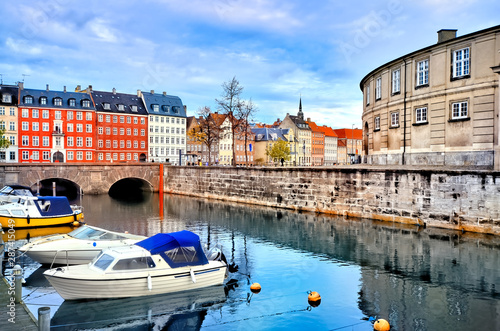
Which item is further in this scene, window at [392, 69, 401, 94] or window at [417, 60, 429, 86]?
window at [392, 69, 401, 94]

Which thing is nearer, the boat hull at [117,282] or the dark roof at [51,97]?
the boat hull at [117,282]

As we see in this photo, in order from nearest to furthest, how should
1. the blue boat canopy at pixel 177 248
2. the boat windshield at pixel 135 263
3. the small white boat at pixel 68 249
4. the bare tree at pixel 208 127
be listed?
the boat windshield at pixel 135 263
the blue boat canopy at pixel 177 248
the small white boat at pixel 68 249
the bare tree at pixel 208 127

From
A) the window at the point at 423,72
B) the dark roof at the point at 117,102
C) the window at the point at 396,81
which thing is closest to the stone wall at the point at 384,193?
the window at the point at 423,72

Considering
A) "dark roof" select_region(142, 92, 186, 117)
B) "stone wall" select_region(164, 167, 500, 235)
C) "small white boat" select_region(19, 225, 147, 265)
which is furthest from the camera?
"dark roof" select_region(142, 92, 186, 117)

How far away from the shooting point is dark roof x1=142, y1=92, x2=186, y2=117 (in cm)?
8781

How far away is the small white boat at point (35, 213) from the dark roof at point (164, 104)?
187 feet

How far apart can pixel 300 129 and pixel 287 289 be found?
4489 inches

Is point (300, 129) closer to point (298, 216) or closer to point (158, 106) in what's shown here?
point (158, 106)

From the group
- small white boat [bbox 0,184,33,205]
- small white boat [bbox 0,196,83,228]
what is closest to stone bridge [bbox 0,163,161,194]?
small white boat [bbox 0,184,33,205]

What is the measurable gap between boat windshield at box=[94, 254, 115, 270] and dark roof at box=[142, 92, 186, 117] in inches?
2915

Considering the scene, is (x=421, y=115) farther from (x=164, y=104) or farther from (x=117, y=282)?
(x=164, y=104)

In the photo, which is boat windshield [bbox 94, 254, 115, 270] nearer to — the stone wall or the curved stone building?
the stone wall

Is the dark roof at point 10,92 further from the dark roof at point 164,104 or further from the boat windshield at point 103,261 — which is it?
the boat windshield at point 103,261

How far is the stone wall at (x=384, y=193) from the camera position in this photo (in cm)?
2633
